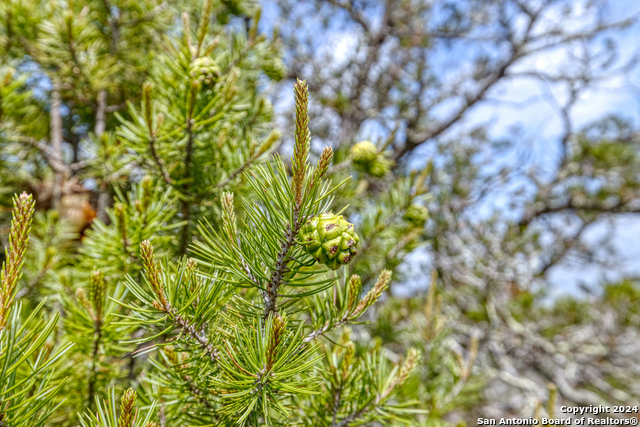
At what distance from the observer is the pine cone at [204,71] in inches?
19.8

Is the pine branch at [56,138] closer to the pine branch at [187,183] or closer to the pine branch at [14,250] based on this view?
the pine branch at [187,183]

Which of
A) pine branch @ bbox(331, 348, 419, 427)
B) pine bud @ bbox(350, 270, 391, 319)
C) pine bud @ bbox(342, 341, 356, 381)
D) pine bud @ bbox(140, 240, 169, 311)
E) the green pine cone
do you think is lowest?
pine branch @ bbox(331, 348, 419, 427)

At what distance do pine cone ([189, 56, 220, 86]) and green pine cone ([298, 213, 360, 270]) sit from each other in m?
0.33

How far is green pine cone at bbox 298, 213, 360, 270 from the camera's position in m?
0.30

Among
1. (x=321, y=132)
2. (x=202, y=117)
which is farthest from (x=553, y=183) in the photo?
(x=202, y=117)

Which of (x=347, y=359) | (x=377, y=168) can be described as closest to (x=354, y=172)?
(x=377, y=168)

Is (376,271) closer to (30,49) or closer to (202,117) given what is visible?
(202,117)

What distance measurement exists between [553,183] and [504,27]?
4.19 feet

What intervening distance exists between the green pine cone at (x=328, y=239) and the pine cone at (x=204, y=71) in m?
0.33

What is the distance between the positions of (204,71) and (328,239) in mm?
368

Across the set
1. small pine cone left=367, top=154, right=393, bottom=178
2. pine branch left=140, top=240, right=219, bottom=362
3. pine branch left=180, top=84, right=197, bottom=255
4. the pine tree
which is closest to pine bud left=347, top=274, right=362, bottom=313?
the pine tree

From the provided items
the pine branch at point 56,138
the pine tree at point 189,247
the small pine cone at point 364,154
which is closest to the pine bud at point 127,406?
the pine tree at point 189,247

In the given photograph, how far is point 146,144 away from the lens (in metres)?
Result: 0.53

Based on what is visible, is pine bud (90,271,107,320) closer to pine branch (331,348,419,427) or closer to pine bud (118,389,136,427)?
pine bud (118,389,136,427)
